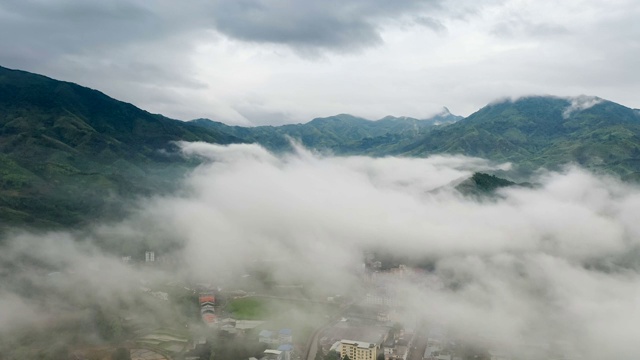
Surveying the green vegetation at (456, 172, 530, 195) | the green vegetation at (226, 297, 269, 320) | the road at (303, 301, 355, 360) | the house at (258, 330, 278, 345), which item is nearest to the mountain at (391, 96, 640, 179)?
the green vegetation at (456, 172, 530, 195)

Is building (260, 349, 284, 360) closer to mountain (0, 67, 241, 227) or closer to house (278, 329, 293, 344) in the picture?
house (278, 329, 293, 344)

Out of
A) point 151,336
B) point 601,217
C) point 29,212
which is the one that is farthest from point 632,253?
point 29,212

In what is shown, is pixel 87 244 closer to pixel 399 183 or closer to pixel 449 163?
pixel 399 183

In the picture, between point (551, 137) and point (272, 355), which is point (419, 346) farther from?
point (551, 137)

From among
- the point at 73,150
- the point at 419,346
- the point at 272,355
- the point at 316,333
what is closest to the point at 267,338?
the point at 272,355

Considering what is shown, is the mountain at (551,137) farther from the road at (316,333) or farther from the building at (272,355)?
the building at (272,355)
